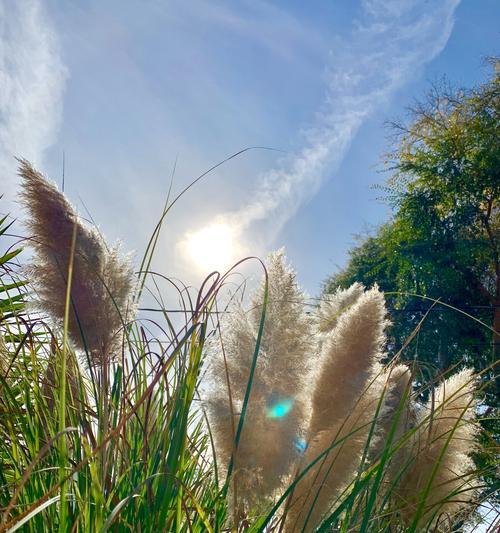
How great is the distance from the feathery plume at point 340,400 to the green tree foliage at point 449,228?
31.1 feet

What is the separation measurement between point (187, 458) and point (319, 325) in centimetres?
61

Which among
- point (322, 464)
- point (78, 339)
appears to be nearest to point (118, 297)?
point (78, 339)

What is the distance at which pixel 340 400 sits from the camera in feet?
4.96

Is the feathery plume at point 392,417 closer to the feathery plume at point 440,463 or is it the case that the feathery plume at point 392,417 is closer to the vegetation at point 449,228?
the feathery plume at point 440,463

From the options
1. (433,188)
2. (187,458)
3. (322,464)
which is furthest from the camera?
(433,188)

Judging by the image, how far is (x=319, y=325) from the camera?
76.9 inches

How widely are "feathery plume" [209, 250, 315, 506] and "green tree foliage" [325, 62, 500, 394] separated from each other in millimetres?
9509

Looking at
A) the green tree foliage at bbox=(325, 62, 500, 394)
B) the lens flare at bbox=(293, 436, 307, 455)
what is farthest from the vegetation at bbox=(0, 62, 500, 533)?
the green tree foliage at bbox=(325, 62, 500, 394)

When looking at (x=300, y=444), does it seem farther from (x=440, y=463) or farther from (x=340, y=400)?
(x=440, y=463)

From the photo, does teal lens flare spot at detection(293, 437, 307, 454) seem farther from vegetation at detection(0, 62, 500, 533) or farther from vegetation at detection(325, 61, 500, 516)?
vegetation at detection(325, 61, 500, 516)

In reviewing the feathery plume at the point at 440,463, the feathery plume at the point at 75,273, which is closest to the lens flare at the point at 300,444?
the feathery plume at the point at 440,463

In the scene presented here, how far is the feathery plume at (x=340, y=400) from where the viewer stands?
1495 mm

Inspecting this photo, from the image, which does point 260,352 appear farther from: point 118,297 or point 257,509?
point 118,297

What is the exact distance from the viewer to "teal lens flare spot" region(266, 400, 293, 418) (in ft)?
4.84
